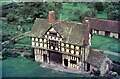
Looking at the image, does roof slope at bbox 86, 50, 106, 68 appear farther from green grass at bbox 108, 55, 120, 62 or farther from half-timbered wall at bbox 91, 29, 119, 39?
half-timbered wall at bbox 91, 29, 119, 39

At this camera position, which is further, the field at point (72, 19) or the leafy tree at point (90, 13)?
the leafy tree at point (90, 13)

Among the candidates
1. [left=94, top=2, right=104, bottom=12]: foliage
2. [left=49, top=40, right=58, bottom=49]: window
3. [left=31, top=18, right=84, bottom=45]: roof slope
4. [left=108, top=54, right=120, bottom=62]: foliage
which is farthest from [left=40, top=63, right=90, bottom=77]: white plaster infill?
[left=94, top=2, right=104, bottom=12]: foliage

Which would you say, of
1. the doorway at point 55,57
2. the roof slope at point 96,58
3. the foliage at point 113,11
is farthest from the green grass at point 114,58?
the foliage at point 113,11

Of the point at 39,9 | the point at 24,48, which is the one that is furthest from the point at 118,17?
the point at 24,48

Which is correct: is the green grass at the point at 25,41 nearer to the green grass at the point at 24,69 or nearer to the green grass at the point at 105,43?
the green grass at the point at 24,69

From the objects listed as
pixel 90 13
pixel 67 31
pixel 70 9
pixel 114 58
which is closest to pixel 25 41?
pixel 67 31

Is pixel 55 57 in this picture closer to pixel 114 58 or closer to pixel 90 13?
pixel 114 58
